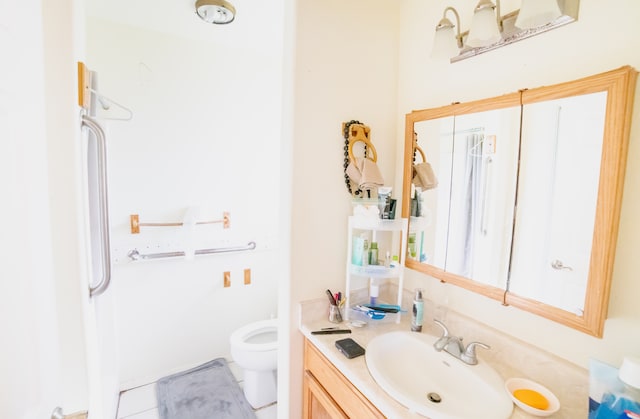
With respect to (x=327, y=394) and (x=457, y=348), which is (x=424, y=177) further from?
(x=327, y=394)

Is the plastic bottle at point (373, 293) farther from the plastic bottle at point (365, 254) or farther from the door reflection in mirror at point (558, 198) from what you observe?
the door reflection in mirror at point (558, 198)

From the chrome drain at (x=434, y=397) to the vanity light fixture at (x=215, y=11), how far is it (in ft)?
6.66

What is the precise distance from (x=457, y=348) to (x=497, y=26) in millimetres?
1124

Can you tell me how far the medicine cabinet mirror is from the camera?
0.78m

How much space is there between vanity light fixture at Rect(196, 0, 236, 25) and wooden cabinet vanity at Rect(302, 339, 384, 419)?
1.77 meters

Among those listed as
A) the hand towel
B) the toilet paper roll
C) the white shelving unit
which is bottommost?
the toilet paper roll

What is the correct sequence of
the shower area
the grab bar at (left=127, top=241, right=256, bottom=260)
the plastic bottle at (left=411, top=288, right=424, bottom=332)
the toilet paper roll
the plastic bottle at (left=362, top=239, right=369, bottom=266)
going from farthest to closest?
the grab bar at (left=127, top=241, right=256, bottom=260) → the shower area → the plastic bottle at (left=362, top=239, right=369, bottom=266) → the plastic bottle at (left=411, top=288, right=424, bottom=332) → the toilet paper roll

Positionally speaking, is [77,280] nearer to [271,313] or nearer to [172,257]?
[172,257]

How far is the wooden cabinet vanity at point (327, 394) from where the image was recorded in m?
0.96

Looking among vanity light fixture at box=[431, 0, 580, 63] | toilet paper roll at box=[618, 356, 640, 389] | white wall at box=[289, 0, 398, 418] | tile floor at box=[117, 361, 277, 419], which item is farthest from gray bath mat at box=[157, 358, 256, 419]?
vanity light fixture at box=[431, 0, 580, 63]

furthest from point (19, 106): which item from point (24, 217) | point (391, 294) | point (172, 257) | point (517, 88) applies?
point (172, 257)

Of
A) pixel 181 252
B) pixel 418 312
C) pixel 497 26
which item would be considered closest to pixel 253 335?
pixel 181 252

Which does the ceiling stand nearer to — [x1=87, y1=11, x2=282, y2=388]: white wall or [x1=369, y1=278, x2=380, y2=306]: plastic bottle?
[x1=87, y1=11, x2=282, y2=388]: white wall

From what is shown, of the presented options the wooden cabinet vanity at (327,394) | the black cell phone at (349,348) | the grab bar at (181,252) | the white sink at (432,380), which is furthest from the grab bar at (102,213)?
the white sink at (432,380)
